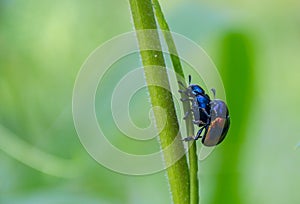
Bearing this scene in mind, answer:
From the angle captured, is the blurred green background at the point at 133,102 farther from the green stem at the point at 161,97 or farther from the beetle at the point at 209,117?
the green stem at the point at 161,97

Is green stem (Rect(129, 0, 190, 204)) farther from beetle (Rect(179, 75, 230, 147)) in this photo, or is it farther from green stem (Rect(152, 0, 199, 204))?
beetle (Rect(179, 75, 230, 147))

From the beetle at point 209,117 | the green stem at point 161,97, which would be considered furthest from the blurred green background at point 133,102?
the green stem at point 161,97

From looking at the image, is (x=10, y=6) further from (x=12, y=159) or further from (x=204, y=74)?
(x=204, y=74)

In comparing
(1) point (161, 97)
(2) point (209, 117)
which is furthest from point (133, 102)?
(1) point (161, 97)

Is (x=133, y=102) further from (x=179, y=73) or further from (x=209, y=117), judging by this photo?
(x=179, y=73)

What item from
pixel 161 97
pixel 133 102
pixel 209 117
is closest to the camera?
pixel 161 97

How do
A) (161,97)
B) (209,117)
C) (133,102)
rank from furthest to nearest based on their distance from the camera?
(133,102) → (209,117) → (161,97)

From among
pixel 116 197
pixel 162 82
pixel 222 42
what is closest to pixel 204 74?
pixel 222 42

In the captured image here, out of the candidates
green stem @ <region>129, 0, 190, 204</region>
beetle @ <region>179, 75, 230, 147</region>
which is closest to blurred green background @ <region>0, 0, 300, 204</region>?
beetle @ <region>179, 75, 230, 147</region>
